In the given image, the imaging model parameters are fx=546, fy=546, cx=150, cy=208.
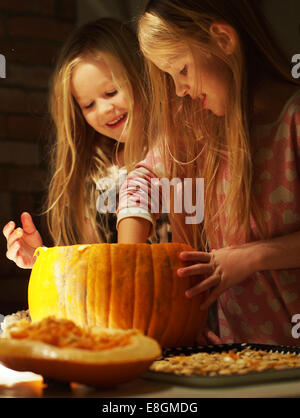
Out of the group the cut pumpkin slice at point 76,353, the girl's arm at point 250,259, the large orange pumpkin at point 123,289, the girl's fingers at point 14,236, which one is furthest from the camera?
the girl's fingers at point 14,236

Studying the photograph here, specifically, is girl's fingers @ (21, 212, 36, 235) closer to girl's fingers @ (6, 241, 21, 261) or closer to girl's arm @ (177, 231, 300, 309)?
girl's fingers @ (6, 241, 21, 261)

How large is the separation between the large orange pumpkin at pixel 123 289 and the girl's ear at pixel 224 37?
0.36m

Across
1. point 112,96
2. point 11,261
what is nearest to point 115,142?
point 112,96

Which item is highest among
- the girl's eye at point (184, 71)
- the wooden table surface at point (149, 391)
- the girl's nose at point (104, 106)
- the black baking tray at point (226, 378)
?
the girl's eye at point (184, 71)

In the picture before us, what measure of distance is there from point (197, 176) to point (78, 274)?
0.99 ft

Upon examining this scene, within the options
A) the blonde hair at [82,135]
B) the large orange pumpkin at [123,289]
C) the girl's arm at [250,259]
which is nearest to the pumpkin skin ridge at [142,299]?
the large orange pumpkin at [123,289]

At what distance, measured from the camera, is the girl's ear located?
0.93m

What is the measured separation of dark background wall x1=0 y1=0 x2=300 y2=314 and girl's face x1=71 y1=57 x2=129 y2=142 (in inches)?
2.6

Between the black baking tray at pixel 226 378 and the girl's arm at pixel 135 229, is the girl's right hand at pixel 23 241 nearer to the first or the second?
the girl's arm at pixel 135 229

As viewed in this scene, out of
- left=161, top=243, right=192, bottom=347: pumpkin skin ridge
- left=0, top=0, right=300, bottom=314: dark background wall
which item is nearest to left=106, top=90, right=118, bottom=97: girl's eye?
left=0, top=0, right=300, bottom=314: dark background wall

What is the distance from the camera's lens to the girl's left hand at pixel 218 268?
82 cm

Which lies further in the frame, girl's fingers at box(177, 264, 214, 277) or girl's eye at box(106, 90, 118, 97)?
girl's eye at box(106, 90, 118, 97)

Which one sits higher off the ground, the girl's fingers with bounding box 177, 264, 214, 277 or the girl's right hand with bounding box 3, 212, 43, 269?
the girl's right hand with bounding box 3, 212, 43, 269

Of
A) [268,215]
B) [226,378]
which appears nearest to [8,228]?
[268,215]
